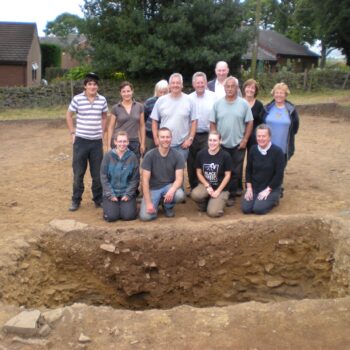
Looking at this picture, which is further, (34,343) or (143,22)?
(143,22)

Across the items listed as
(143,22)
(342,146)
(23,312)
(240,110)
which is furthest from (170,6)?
(23,312)

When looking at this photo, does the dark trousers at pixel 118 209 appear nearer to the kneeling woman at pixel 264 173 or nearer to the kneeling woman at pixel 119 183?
the kneeling woman at pixel 119 183

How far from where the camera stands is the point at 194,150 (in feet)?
23.8

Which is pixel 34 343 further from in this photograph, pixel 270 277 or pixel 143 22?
pixel 143 22

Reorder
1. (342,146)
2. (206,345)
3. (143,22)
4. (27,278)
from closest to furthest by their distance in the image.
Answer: (206,345)
(27,278)
(342,146)
(143,22)

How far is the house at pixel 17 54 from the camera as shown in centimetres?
2820

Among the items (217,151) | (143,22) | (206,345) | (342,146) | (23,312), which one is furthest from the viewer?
(143,22)

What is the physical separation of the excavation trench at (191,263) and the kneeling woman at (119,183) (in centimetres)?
36

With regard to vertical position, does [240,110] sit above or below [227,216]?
above

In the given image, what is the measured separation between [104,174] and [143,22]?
14.3 m

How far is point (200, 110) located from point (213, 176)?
98 cm

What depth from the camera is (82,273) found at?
6301 mm

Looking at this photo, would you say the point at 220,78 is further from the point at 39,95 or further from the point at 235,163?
the point at 39,95

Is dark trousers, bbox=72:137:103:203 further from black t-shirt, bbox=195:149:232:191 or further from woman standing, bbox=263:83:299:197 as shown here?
woman standing, bbox=263:83:299:197
